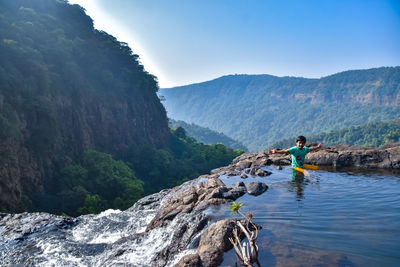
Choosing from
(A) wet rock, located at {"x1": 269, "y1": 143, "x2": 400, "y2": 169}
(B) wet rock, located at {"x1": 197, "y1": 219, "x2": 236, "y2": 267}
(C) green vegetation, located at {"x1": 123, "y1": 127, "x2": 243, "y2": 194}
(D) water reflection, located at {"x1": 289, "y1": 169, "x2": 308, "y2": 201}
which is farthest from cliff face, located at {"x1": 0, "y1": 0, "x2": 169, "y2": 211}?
(A) wet rock, located at {"x1": 269, "y1": 143, "x2": 400, "y2": 169}

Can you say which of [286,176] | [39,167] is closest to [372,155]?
[286,176]

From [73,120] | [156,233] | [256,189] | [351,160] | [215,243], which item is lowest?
A: [156,233]

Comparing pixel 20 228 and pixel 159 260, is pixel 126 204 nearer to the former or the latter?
pixel 20 228

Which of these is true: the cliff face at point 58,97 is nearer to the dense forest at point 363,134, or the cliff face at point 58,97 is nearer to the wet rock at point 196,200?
the wet rock at point 196,200

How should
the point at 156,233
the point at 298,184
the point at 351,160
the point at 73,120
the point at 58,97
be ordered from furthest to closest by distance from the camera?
the point at 73,120
the point at 58,97
the point at 351,160
the point at 298,184
the point at 156,233

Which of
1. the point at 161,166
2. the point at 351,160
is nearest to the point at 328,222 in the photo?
the point at 351,160

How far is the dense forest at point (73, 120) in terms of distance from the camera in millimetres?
27469

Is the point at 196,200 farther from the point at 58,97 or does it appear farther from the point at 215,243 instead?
the point at 58,97

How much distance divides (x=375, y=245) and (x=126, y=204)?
32.1 meters

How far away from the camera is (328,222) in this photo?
636cm

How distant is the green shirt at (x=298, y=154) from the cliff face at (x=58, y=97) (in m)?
22.6

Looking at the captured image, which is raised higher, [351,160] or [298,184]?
[351,160]

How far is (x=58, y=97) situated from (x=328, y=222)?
39.5 meters

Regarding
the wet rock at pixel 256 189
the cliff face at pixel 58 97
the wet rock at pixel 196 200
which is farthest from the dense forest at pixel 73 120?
the wet rock at pixel 256 189
